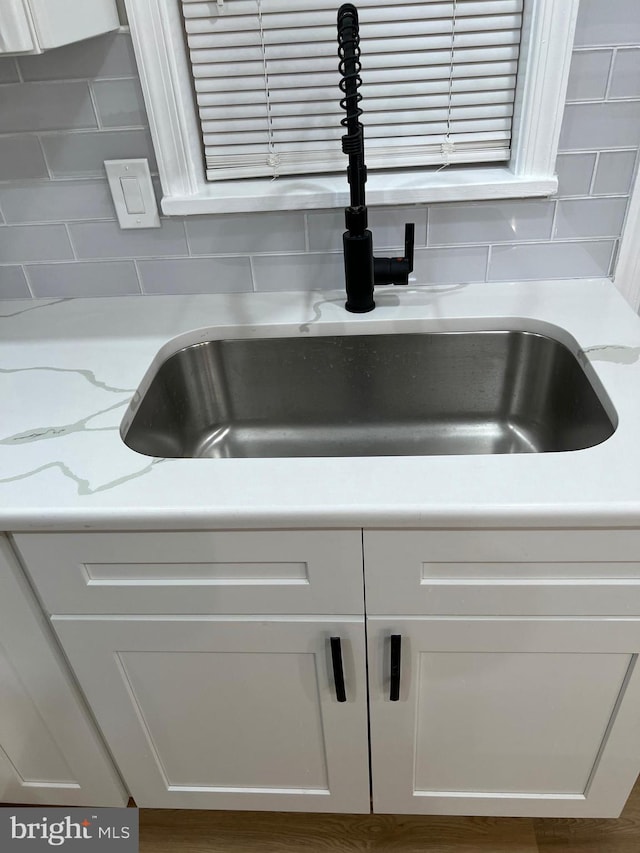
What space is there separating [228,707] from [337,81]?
42.6 inches

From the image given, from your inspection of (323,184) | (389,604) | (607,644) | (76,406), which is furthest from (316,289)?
(607,644)

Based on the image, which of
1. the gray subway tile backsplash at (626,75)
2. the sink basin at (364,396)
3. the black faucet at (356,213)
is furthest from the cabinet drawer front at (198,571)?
the gray subway tile backsplash at (626,75)

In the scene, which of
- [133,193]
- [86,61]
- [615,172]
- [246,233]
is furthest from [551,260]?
[86,61]

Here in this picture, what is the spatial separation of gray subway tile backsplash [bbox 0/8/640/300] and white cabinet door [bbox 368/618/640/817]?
67cm

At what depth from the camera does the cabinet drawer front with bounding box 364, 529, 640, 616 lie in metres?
0.80

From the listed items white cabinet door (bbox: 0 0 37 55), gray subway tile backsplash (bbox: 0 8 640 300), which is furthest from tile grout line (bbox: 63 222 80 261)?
white cabinet door (bbox: 0 0 37 55)

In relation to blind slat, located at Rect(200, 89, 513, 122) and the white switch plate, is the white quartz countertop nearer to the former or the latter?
the white switch plate

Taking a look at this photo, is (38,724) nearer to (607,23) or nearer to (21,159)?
(21,159)

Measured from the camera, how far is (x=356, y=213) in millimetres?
1071

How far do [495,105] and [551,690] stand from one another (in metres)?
0.99

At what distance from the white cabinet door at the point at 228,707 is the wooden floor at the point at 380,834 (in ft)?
0.51

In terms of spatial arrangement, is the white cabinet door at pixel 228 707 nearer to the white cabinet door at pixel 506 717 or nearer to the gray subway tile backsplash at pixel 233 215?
the white cabinet door at pixel 506 717

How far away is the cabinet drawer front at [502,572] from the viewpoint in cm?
80

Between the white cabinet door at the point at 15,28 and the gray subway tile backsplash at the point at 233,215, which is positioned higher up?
the white cabinet door at the point at 15,28
